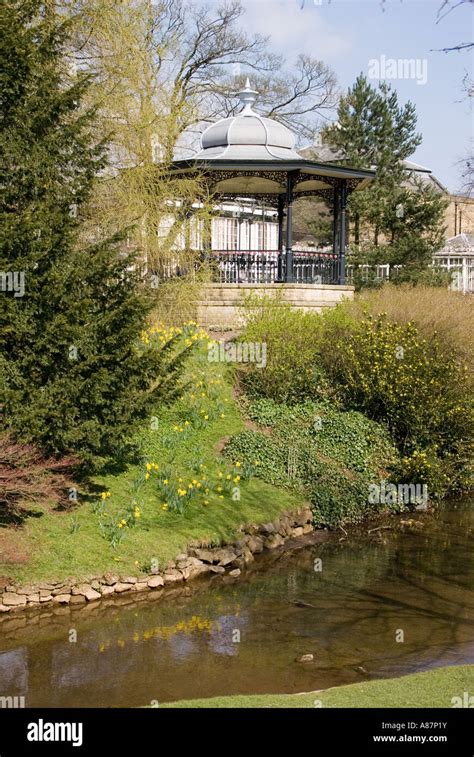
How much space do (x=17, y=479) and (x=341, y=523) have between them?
6872 mm

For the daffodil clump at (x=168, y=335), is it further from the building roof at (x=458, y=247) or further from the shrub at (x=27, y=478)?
the building roof at (x=458, y=247)

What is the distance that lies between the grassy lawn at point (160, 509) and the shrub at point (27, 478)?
292 mm

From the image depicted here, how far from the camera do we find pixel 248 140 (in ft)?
82.4

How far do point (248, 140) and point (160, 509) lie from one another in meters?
14.0

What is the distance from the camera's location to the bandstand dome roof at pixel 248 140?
24.8 meters

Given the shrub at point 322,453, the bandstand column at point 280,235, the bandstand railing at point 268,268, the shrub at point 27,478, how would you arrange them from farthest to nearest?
the bandstand column at point 280,235 → the bandstand railing at point 268,268 → the shrub at point 322,453 → the shrub at point 27,478

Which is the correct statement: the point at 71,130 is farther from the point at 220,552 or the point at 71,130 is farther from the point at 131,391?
the point at 220,552

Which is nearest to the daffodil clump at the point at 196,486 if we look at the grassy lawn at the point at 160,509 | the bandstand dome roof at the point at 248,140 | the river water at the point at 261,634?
the grassy lawn at the point at 160,509

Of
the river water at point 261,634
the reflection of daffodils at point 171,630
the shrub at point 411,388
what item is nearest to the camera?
the river water at point 261,634

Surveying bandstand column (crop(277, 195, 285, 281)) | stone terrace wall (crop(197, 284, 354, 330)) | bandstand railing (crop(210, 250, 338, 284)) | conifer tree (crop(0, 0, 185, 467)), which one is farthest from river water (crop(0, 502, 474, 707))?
bandstand column (crop(277, 195, 285, 281))

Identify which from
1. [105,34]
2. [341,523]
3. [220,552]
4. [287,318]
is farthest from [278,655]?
[105,34]

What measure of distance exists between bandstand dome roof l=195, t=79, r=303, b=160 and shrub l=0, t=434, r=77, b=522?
13.4 metres

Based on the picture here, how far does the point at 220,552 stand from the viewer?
1420 cm

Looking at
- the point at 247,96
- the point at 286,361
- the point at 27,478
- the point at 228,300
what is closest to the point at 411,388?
the point at 286,361
